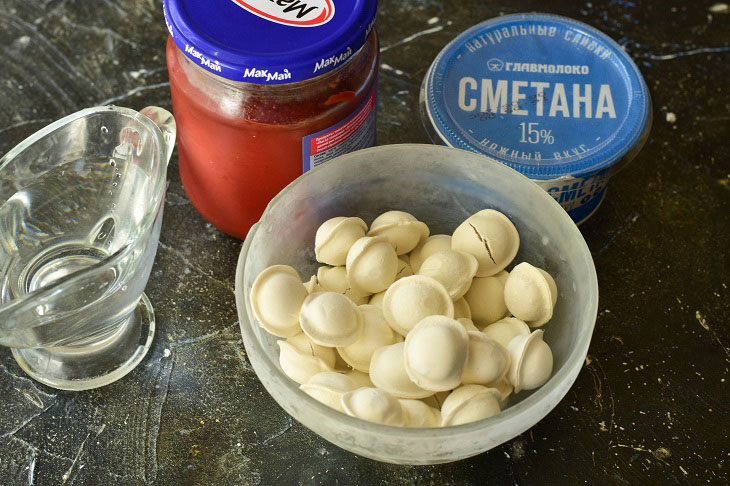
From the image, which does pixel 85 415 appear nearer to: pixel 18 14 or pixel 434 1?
pixel 18 14

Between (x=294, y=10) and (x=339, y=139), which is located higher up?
(x=294, y=10)

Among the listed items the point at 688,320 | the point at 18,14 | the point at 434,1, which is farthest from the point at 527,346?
the point at 18,14

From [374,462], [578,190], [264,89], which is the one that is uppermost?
[264,89]

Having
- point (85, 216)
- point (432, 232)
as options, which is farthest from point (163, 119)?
point (432, 232)

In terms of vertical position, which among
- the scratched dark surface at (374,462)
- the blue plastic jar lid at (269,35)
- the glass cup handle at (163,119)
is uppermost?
the blue plastic jar lid at (269,35)

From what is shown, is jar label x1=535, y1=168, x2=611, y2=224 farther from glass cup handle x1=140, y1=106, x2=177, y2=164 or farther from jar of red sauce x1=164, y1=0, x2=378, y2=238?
glass cup handle x1=140, y1=106, x2=177, y2=164

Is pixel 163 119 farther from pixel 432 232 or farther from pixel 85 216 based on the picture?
pixel 432 232

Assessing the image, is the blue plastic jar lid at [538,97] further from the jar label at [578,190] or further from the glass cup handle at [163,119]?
the glass cup handle at [163,119]

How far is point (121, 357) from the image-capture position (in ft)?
2.66

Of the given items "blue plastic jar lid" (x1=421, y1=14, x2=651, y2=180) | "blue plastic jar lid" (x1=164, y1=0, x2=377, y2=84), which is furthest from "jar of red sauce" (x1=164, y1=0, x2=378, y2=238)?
"blue plastic jar lid" (x1=421, y1=14, x2=651, y2=180)

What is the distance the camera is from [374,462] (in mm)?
754

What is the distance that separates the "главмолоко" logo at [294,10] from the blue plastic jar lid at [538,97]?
0.59ft

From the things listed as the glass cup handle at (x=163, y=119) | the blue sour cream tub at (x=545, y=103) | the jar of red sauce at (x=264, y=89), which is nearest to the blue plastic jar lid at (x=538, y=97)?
the blue sour cream tub at (x=545, y=103)

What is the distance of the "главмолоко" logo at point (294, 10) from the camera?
71cm
